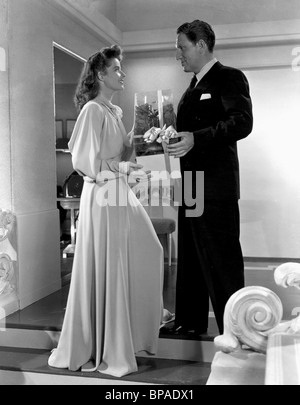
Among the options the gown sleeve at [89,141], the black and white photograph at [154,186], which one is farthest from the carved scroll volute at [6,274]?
the gown sleeve at [89,141]

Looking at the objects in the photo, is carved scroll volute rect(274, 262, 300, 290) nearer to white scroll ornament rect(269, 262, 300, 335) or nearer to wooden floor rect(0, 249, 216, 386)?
white scroll ornament rect(269, 262, 300, 335)

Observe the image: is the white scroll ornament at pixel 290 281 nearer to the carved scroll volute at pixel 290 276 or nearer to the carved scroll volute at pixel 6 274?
the carved scroll volute at pixel 290 276

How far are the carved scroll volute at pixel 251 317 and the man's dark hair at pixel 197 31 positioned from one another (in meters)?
1.34

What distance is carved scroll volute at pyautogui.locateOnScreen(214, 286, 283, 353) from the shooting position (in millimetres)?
1440

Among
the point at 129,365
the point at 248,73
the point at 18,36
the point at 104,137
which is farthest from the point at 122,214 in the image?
the point at 18,36

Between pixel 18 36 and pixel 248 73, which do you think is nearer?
pixel 248 73

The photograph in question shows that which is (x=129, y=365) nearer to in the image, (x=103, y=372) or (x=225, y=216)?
(x=103, y=372)

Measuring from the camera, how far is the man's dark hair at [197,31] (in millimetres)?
2330

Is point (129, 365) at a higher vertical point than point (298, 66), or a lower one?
lower

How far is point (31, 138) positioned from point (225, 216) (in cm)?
145

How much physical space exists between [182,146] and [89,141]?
0.41 metres

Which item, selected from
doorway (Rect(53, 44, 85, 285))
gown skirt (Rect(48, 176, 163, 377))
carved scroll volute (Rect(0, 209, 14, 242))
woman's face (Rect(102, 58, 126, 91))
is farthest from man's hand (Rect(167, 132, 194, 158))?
doorway (Rect(53, 44, 85, 285))
